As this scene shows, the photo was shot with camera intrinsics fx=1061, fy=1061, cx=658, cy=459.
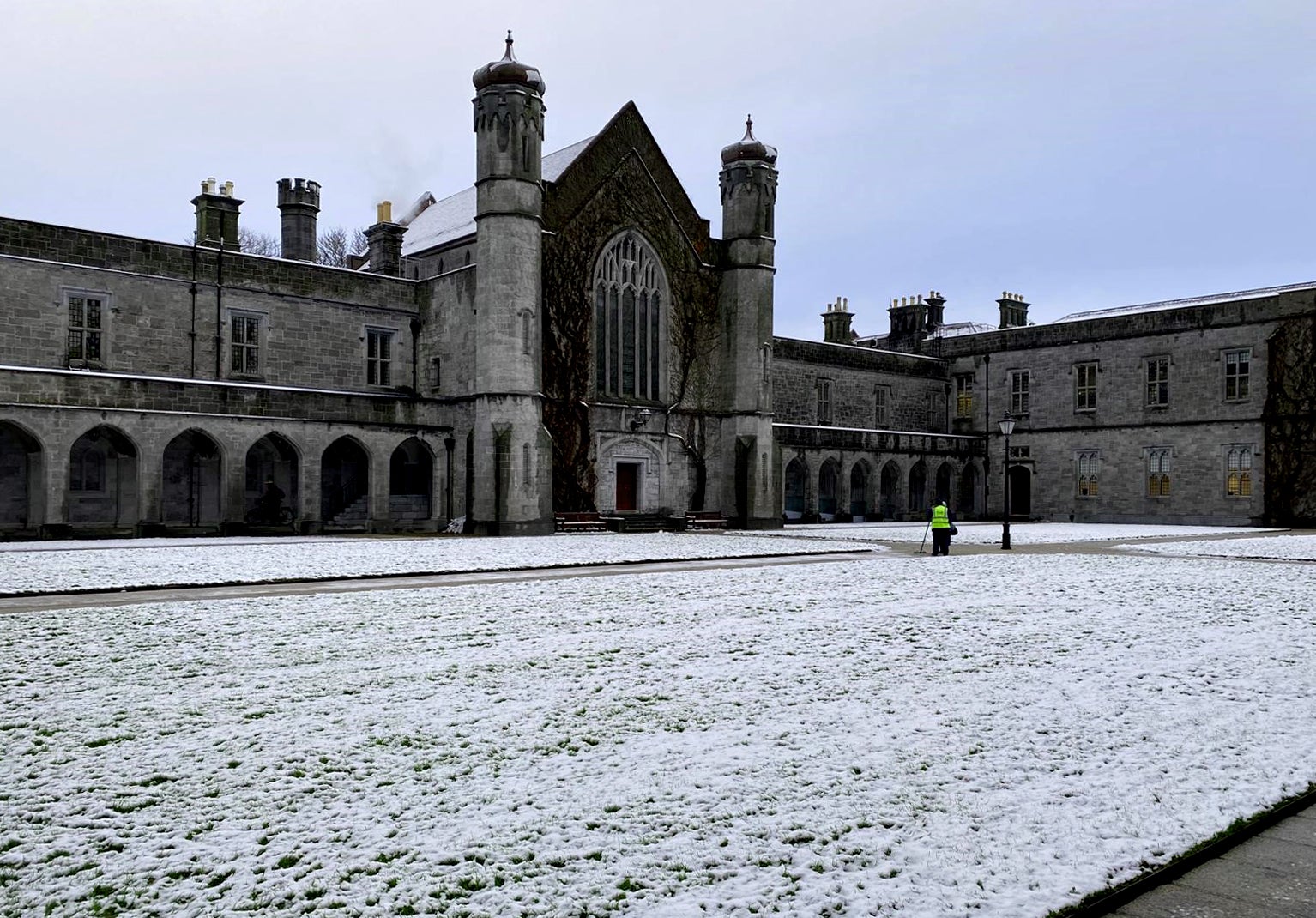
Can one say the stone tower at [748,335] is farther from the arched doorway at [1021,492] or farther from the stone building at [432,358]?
the arched doorway at [1021,492]

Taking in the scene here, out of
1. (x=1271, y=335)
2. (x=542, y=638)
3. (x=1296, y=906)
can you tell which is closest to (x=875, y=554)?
(x=542, y=638)

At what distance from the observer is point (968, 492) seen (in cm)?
4841

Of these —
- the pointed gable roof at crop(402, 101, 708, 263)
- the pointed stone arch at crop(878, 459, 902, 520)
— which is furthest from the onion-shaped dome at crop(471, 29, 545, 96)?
the pointed stone arch at crop(878, 459, 902, 520)

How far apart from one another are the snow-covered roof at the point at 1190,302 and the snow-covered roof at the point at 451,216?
77.7ft

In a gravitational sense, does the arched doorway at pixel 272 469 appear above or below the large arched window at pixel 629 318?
below

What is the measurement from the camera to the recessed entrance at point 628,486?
34250 mm

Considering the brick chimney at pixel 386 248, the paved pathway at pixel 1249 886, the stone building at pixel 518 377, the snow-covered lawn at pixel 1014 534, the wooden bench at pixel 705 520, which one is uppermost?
the brick chimney at pixel 386 248

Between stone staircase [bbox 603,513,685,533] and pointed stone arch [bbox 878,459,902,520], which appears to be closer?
stone staircase [bbox 603,513,685,533]

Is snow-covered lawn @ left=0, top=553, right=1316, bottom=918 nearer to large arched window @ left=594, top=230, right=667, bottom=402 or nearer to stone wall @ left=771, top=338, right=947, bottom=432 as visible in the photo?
large arched window @ left=594, top=230, right=667, bottom=402

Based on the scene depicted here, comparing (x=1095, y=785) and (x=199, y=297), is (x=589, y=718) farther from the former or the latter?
(x=199, y=297)

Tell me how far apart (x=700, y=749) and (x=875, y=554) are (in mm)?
16083

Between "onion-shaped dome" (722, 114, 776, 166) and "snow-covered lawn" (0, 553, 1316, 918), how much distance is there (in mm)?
28249

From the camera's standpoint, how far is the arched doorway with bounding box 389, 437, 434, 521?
33094mm

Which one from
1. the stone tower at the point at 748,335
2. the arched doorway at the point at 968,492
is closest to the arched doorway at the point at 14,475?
the stone tower at the point at 748,335
